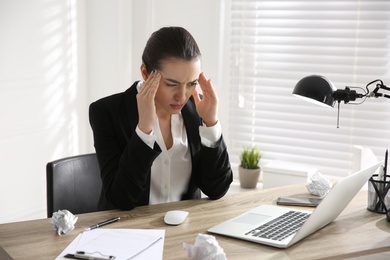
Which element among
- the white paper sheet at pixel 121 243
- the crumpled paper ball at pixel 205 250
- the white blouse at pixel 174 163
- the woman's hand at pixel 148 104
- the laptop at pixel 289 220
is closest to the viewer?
the crumpled paper ball at pixel 205 250

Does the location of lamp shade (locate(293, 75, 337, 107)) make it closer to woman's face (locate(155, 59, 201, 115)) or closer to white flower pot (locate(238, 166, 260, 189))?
woman's face (locate(155, 59, 201, 115))

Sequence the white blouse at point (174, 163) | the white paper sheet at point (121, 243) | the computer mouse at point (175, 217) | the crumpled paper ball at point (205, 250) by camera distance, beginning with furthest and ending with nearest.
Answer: the white blouse at point (174, 163) → the computer mouse at point (175, 217) → the white paper sheet at point (121, 243) → the crumpled paper ball at point (205, 250)

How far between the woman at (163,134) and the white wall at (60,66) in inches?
45.0

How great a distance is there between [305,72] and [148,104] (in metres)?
1.62

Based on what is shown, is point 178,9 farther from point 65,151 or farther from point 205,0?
point 65,151

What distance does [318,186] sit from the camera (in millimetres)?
2396

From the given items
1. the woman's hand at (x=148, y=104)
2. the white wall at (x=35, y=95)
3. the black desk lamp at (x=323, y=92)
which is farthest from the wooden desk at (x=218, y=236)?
the white wall at (x=35, y=95)

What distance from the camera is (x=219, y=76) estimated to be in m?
3.74

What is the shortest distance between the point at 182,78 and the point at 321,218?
25.6 inches

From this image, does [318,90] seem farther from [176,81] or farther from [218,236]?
[218,236]

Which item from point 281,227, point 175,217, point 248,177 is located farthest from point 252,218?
point 248,177

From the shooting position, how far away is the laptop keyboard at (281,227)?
194 centimetres

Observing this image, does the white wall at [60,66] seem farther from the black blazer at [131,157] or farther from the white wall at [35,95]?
the black blazer at [131,157]

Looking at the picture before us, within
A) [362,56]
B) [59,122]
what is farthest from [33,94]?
[362,56]
